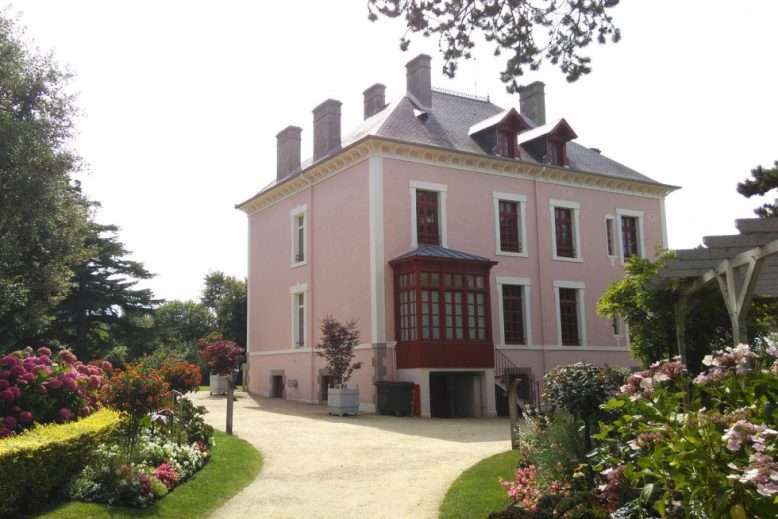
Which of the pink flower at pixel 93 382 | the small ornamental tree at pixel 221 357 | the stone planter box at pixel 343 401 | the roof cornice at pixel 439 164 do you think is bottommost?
the stone planter box at pixel 343 401

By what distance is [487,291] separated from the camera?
1977 cm

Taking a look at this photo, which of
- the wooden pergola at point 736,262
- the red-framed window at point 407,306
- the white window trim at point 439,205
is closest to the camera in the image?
the wooden pergola at point 736,262

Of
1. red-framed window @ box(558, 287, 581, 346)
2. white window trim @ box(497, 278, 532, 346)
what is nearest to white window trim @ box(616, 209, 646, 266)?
red-framed window @ box(558, 287, 581, 346)

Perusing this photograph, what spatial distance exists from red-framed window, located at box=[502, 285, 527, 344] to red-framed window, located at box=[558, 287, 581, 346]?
171 centimetres

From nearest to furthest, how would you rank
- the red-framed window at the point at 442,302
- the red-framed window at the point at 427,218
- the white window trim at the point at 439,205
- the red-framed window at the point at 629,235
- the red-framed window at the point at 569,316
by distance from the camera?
the red-framed window at the point at 442,302, the white window trim at the point at 439,205, the red-framed window at the point at 427,218, the red-framed window at the point at 569,316, the red-framed window at the point at 629,235

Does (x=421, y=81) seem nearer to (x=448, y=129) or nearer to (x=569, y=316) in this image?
(x=448, y=129)

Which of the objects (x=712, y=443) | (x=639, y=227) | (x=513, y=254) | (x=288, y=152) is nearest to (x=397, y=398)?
(x=513, y=254)

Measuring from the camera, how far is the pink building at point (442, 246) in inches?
758

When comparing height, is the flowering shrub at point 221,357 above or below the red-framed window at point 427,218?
below

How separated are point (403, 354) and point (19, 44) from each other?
41.5ft

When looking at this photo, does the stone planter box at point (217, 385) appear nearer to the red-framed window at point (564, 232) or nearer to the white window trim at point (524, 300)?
the white window trim at point (524, 300)

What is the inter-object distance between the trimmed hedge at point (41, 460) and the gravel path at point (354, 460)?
1.93 metres

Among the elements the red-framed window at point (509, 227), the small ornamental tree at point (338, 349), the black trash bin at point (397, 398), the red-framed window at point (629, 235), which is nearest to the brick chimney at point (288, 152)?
the red-framed window at point (509, 227)

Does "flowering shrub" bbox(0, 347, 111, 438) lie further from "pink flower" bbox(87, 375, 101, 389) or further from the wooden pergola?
the wooden pergola
